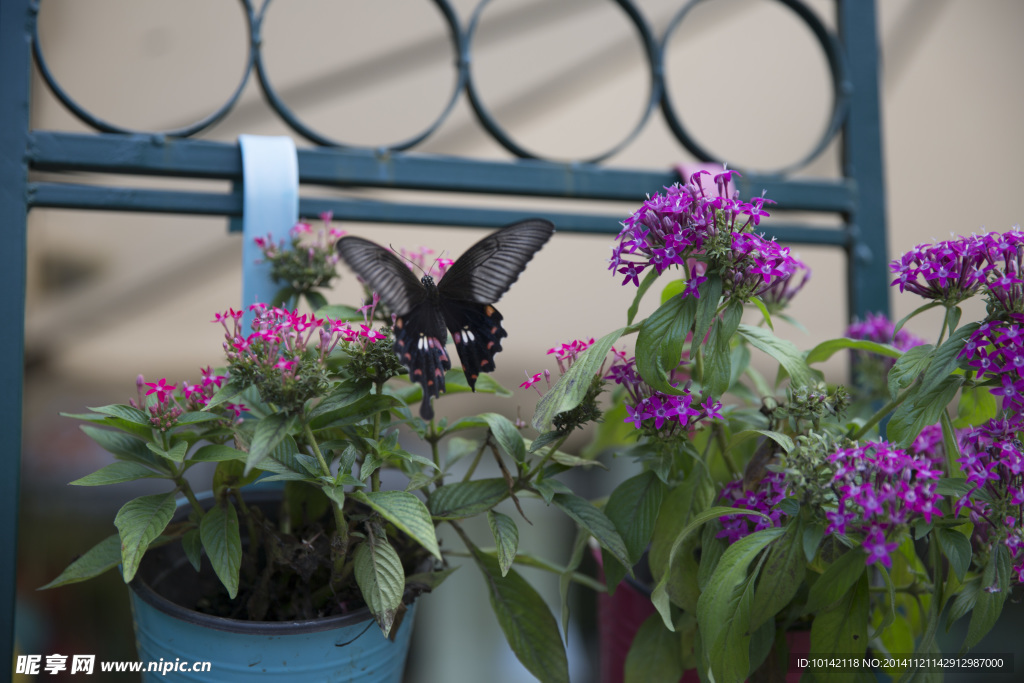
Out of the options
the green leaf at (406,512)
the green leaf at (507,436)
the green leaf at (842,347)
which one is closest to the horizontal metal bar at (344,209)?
the green leaf at (842,347)

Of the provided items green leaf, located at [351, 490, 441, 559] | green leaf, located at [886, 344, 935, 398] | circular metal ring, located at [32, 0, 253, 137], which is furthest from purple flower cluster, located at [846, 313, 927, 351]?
circular metal ring, located at [32, 0, 253, 137]

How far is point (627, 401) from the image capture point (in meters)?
0.77

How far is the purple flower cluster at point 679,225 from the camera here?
659 mm

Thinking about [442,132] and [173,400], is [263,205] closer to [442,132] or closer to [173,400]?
[173,400]

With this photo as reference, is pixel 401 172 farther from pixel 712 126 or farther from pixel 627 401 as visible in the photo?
pixel 712 126

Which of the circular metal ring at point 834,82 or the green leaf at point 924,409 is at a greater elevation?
the circular metal ring at point 834,82

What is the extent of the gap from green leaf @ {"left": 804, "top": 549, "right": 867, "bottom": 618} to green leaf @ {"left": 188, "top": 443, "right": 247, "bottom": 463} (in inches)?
22.4

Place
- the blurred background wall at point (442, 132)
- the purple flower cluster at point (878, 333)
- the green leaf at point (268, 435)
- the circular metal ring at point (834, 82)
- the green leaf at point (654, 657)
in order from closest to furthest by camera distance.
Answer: the green leaf at point (268, 435)
the green leaf at point (654, 657)
the purple flower cluster at point (878, 333)
the circular metal ring at point (834, 82)
the blurred background wall at point (442, 132)

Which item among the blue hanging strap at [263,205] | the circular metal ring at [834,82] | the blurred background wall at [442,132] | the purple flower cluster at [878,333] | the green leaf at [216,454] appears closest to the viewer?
the green leaf at [216,454]

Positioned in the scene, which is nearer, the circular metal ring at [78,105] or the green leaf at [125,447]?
the green leaf at [125,447]

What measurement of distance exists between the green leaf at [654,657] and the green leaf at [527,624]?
9 centimetres

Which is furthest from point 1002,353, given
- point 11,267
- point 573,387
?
point 11,267

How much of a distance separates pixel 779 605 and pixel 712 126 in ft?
5.32

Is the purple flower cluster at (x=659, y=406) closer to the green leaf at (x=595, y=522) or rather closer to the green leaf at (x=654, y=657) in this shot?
the green leaf at (x=595, y=522)
